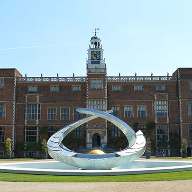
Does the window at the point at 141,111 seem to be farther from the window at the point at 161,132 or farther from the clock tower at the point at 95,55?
the clock tower at the point at 95,55

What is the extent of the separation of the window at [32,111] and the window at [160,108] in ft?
46.5

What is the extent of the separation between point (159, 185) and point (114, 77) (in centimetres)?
3080

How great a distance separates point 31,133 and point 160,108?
52.4ft

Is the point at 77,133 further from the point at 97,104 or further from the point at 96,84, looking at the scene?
the point at 96,84

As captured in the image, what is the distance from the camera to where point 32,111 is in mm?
42000

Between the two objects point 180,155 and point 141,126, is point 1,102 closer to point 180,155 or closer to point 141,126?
point 141,126

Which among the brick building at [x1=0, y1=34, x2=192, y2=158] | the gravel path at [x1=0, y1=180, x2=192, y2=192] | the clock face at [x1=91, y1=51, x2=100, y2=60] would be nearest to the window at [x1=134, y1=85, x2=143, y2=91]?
the brick building at [x1=0, y1=34, x2=192, y2=158]

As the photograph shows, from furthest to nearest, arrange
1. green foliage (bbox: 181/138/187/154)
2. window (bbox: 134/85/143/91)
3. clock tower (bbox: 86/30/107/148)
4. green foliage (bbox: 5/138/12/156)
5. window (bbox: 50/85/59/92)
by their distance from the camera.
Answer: window (bbox: 50/85/59/92) → window (bbox: 134/85/143/91) → clock tower (bbox: 86/30/107/148) → green foliage (bbox: 5/138/12/156) → green foliage (bbox: 181/138/187/154)

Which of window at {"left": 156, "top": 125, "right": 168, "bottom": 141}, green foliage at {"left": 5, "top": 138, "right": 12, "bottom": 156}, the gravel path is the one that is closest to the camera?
the gravel path

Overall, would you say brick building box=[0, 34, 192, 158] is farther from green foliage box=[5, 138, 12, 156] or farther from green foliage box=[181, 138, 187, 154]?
green foliage box=[181, 138, 187, 154]

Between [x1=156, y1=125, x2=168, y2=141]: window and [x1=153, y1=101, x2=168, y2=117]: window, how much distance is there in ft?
4.77

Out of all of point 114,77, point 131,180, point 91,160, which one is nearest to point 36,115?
A: point 114,77

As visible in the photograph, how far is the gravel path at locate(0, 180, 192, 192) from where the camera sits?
1126 centimetres

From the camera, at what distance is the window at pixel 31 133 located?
41656mm
